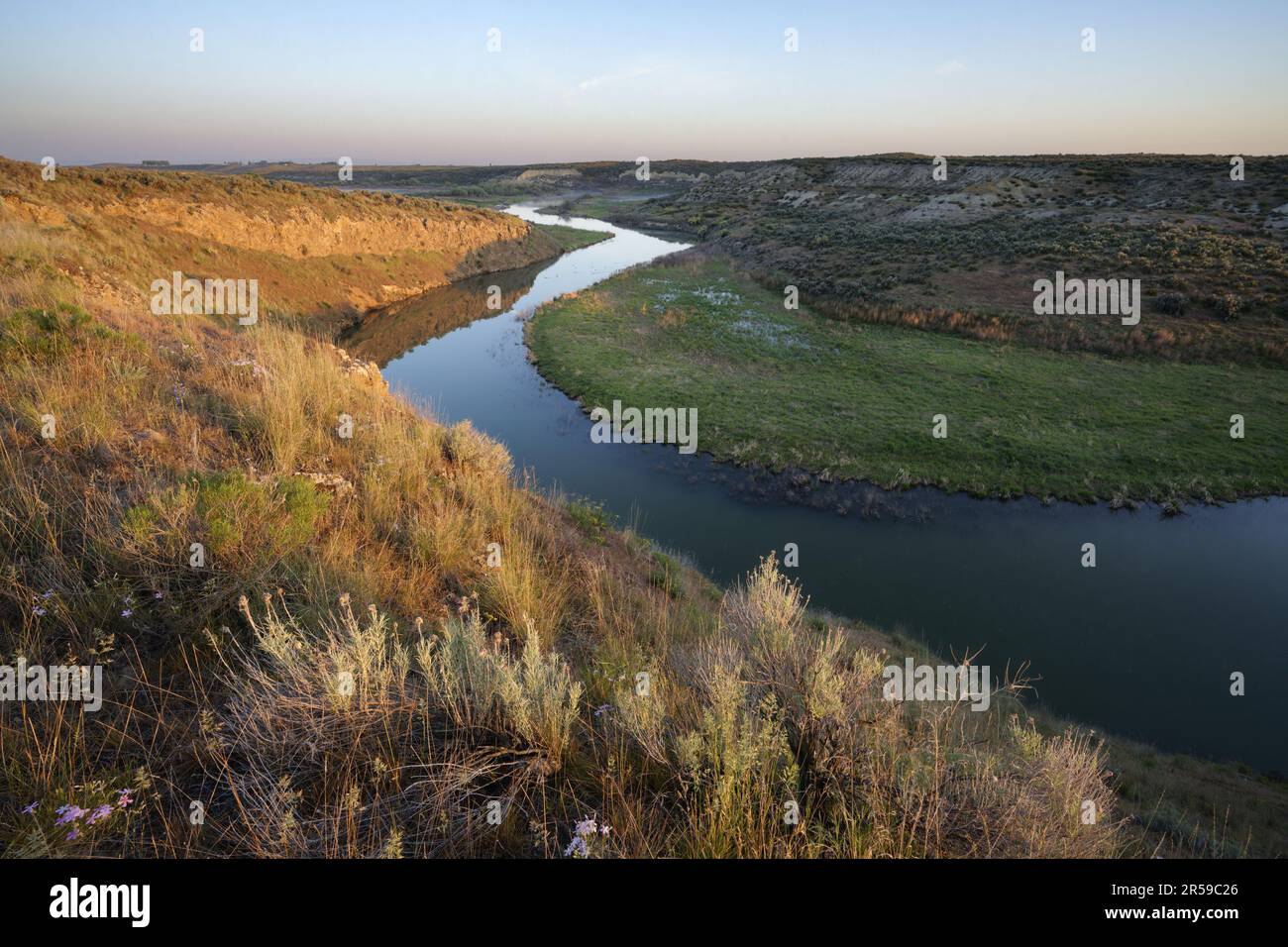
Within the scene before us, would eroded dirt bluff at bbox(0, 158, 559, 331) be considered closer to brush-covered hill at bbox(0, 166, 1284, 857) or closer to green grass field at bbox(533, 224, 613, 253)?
brush-covered hill at bbox(0, 166, 1284, 857)

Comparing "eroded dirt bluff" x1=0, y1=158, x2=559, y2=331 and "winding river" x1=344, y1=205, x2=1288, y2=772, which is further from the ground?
"eroded dirt bluff" x1=0, y1=158, x2=559, y2=331

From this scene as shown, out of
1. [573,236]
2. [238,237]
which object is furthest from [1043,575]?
[573,236]

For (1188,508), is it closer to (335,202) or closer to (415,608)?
(415,608)

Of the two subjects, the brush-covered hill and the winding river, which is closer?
the brush-covered hill

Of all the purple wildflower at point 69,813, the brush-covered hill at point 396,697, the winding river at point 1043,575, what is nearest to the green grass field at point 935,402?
the winding river at point 1043,575

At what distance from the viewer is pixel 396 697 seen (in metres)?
3.08

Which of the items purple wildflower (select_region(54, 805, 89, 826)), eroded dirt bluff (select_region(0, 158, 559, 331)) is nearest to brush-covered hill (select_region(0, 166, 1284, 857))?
purple wildflower (select_region(54, 805, 89, 826))

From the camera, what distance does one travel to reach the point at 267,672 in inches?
127

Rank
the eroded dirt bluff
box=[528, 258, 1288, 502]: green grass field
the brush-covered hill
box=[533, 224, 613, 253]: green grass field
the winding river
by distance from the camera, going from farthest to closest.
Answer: box=[533, 224, 613, 253]: green grass field < the eroded dirt bluff < box=[528, 258, 1288, 502]: green grass field < the winding river < the brush-covered hill

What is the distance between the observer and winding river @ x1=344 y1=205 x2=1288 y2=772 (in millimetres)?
8172

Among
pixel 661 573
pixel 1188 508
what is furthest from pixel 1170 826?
pixel 1188 508

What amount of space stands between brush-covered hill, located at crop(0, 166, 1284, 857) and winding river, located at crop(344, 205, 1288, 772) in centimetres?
160

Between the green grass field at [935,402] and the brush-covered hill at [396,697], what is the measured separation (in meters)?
8.26

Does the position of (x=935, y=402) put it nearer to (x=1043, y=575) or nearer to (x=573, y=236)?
(x=1043, y=575)
